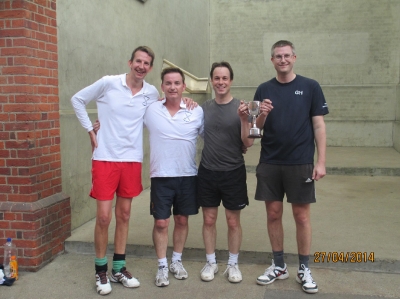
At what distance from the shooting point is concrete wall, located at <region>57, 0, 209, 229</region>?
16.8 ft

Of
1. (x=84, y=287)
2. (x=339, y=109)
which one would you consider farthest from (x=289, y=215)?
(x=339, y=109)

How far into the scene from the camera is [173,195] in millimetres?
3938

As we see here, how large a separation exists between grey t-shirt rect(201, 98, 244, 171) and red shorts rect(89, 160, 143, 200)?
0.63 m

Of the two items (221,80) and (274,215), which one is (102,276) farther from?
(221,80)

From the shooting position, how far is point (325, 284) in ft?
13.0

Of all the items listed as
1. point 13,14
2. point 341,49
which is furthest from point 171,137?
point 341,49

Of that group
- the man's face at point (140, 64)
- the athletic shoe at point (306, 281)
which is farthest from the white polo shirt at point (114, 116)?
the athletic shoe at point (306, 281)

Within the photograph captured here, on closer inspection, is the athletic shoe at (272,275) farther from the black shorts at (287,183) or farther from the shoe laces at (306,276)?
the black shorts at (287,183)

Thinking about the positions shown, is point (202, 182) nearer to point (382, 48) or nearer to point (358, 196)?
point (358, 196)

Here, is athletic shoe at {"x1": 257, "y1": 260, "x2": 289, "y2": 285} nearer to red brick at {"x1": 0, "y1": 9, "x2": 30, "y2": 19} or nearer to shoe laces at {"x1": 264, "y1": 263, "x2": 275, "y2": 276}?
shoe laces at {"x1": 264, "y1": 263, "x2": 275, "y2": 276}

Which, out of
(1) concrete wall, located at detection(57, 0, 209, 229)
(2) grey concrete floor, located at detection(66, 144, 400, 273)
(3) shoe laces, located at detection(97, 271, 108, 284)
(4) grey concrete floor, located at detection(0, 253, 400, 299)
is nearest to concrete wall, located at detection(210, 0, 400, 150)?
(1) concrete wall, located at detection(57, 0, 209, 229)

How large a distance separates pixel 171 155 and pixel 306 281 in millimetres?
1501

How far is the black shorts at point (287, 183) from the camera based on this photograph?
12.2ft

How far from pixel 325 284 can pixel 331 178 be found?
484 centimetres
